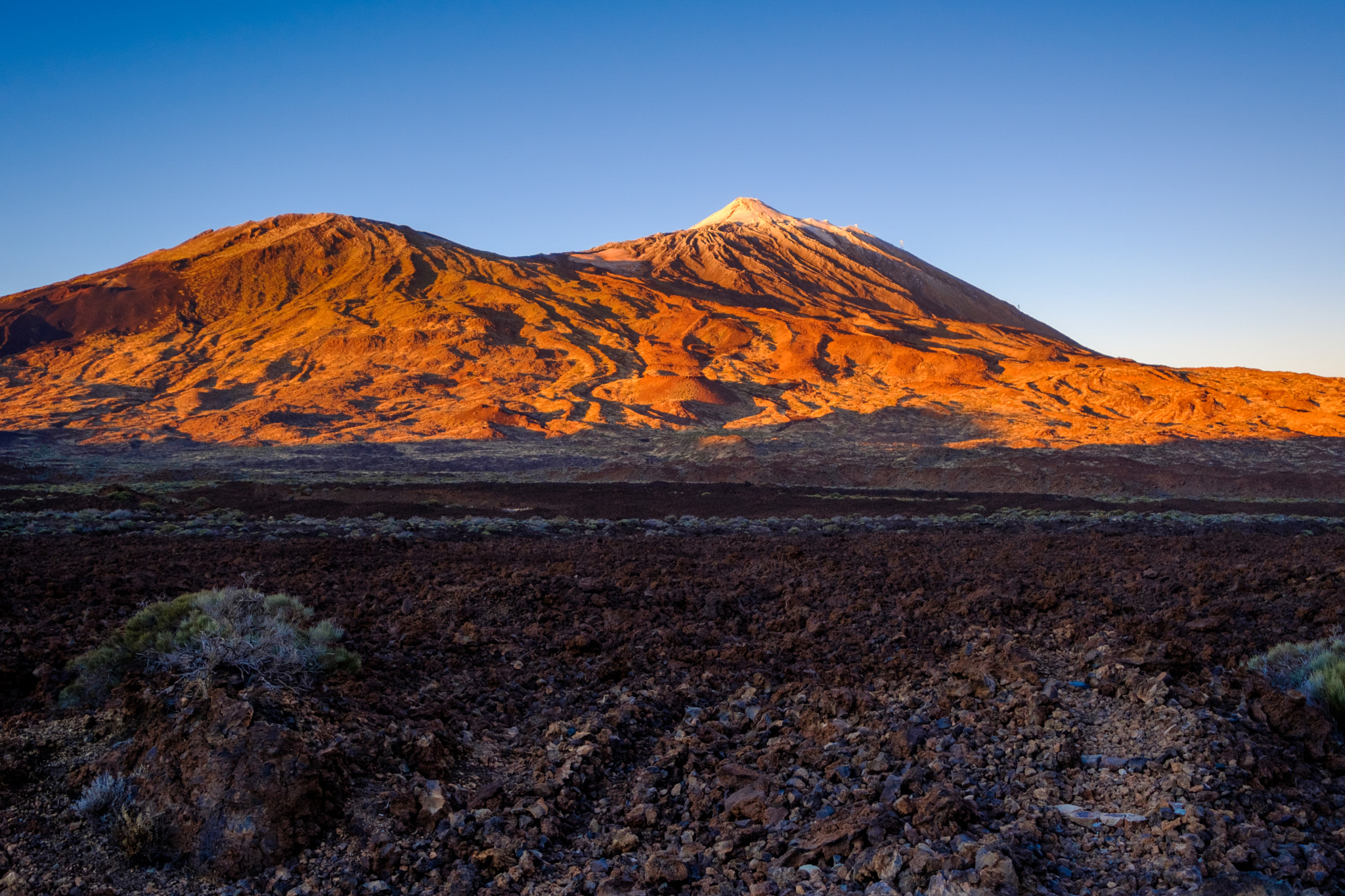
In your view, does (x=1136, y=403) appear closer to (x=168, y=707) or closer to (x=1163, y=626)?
(x=1163, y=626)

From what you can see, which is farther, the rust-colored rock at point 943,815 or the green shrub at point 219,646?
the green shrub at point 219,646

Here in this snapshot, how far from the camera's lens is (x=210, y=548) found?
12.8 metres

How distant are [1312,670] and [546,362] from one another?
66.2m

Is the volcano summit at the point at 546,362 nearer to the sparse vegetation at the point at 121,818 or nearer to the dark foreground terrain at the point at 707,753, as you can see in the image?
the dark foreground terrain at the point at 707,753

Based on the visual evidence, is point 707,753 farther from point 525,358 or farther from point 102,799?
point 525,358

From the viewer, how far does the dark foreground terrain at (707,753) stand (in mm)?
3439

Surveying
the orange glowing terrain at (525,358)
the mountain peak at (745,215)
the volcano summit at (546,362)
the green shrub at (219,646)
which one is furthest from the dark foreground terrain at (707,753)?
the mountain peak at (745,215)

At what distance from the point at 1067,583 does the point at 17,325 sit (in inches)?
3667

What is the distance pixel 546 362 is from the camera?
2724 inches

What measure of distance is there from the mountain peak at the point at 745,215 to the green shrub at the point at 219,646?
11936cm

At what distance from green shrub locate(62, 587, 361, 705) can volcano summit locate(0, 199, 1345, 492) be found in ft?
124

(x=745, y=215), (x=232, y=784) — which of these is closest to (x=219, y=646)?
(x=232, y=784)

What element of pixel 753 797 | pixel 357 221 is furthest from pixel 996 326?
pixel 753 797

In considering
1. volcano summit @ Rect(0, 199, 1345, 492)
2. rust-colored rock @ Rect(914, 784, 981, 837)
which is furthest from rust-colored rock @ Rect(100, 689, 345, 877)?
volcano summit @ Rect(0, 199, 1345, 492)
